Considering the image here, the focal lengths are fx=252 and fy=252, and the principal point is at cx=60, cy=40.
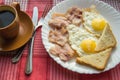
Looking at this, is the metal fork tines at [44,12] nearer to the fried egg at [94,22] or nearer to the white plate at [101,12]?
the white plate at [101,12]

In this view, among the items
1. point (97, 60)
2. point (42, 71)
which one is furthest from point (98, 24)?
point (42, 71)

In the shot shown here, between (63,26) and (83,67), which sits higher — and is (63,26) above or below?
above

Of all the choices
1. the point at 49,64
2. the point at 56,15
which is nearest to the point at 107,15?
the point at 56,15

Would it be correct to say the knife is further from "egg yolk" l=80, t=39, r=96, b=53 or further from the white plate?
"egg yolk" l=80, t=39, r=96, b=53

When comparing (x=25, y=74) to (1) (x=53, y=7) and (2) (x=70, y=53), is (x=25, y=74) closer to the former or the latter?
(2) (x=70, y=53)

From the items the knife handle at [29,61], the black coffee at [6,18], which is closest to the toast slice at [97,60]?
the knife handle at [29,61]
